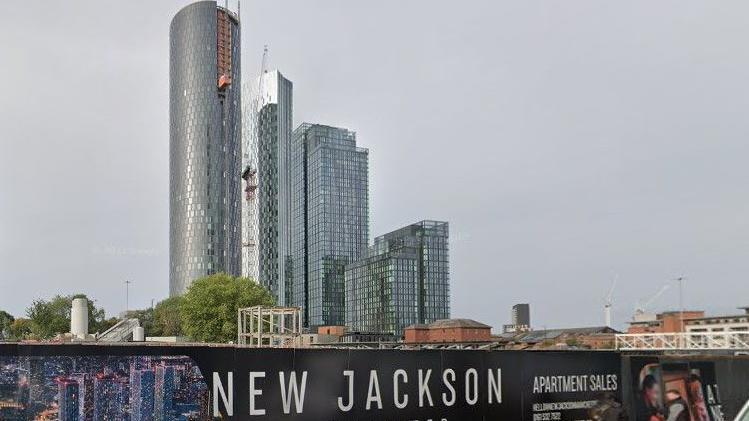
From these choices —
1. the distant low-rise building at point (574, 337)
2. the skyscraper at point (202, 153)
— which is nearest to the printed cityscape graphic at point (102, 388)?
the distant low-rise building at point (574, 337)

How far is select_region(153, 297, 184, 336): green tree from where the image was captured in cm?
11144

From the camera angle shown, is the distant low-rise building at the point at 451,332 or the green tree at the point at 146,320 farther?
the green tree at the point at 146,320

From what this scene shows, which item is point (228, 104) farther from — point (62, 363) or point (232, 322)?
point (62, 363)

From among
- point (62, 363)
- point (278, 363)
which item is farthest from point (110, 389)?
point (278, 363)

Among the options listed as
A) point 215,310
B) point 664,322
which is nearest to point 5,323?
point 215,310

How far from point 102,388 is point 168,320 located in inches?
4180

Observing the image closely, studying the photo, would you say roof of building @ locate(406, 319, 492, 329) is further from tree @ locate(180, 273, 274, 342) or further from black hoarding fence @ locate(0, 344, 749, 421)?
black hoarding fence @ locate(0, 344, 749, 421)

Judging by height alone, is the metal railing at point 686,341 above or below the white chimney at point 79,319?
below

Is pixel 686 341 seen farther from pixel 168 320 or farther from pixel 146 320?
pixel 146 320

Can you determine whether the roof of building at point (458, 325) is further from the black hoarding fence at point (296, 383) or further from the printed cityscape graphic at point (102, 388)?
the printed cityscape graphic at point (102, 388)

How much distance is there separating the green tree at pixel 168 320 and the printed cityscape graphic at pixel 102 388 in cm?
9706

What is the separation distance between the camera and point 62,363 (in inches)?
482

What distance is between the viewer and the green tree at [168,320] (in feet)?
366

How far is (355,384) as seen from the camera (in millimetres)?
15477
